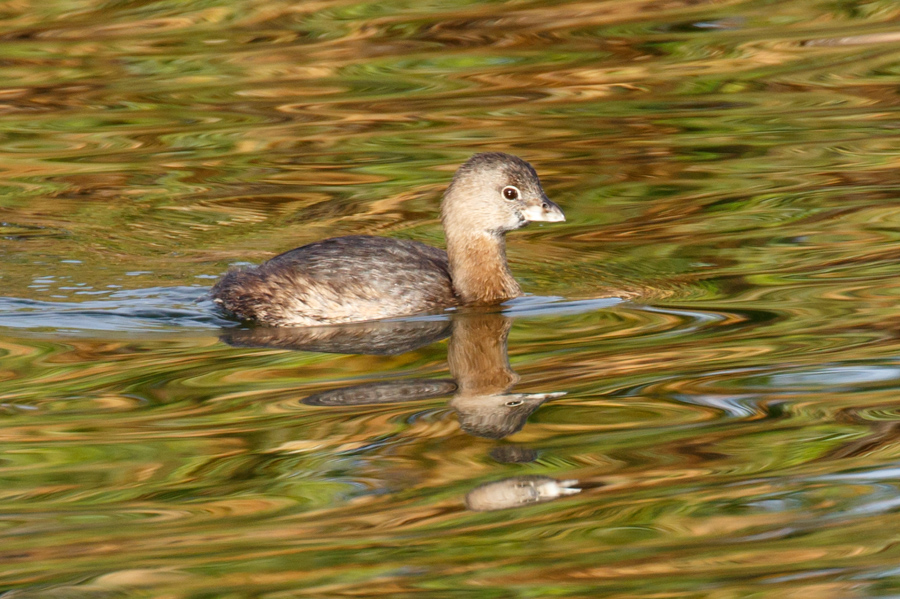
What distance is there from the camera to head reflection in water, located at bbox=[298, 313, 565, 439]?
5586 millimetres

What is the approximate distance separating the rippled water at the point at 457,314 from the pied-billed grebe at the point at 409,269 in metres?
0.26

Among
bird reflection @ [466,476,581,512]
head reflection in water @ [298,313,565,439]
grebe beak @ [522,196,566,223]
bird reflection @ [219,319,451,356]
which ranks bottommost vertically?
bird reflection @ [219,319,451,356]

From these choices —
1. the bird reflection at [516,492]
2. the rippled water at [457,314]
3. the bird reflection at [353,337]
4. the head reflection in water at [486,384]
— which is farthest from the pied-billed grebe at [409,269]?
the bird reflection at [516,492]

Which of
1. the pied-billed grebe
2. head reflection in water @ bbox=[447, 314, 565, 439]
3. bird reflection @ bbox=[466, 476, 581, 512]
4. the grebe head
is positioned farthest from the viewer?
the grebe head

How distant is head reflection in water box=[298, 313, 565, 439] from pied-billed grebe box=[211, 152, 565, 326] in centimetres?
54

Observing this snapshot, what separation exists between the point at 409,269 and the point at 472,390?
2.20 m

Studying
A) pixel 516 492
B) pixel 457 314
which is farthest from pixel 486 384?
pixel 457 314

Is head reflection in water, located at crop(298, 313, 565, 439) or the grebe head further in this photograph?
the grebe head

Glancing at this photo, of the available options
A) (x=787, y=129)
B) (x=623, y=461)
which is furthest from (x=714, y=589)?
(x=787, y=129)

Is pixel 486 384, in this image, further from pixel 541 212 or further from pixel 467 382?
pixel 541 212

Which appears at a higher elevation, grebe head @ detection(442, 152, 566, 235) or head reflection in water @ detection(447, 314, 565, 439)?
grebe head @ detection(442, 152, 566, 235)

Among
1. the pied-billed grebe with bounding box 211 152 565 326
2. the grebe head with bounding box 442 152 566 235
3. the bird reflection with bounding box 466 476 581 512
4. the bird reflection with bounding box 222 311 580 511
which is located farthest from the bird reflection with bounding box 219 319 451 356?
the bird reflection with bounding box 466 476 581 512

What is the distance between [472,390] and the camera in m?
6.05

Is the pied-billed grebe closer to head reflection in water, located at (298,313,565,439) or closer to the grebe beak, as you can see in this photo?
the grebe beak
